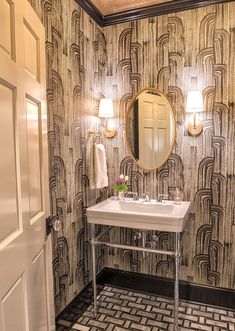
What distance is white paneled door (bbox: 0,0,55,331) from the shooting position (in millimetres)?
944

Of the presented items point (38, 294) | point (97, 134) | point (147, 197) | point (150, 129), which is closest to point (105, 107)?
point (97, 134)

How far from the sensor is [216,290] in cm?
236

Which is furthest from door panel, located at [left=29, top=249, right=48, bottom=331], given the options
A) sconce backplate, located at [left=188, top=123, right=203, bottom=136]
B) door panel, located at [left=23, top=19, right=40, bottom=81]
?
sconce backplate, located at [left=188, top=123, right=203, bottom=136]

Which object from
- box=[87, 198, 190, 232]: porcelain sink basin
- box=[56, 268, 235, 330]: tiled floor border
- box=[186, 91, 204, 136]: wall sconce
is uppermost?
box=[186, 91, 204, 136]: wall sconce

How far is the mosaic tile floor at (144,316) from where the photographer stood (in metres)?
2.06

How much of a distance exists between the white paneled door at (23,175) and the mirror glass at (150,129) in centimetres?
132

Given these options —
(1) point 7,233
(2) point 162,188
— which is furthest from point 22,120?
(2) point 162,188

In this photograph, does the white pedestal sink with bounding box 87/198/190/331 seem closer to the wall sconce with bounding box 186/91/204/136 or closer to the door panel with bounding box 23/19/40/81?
the wall sconce with bounding box 186/91/204/136

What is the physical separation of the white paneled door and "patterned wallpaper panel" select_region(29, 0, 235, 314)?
0.57m

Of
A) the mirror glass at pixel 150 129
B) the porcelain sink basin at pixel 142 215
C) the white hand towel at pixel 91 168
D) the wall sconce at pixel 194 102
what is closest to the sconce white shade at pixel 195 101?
the wall sconce at pixel 194 102

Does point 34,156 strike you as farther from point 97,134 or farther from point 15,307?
point 97,134

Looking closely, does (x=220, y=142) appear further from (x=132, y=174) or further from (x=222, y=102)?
(x=132, y=174)

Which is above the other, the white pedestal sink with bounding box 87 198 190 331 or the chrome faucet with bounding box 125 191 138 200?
the chrome faucet with bounding box 125 191 138 200

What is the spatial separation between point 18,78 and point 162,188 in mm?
1780
